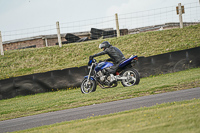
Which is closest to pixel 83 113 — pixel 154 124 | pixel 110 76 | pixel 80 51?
pixel 154 124

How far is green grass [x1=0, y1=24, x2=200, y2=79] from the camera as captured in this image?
21.1 meters

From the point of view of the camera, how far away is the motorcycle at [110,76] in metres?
11.1

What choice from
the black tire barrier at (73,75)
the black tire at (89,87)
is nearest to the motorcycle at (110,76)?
the black tire at (89,87)

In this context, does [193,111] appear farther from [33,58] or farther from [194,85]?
[33,58]

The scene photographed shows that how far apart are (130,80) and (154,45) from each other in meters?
11.0

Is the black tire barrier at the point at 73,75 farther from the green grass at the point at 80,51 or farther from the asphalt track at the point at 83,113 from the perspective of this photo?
the asphalt track at the point at 83,113

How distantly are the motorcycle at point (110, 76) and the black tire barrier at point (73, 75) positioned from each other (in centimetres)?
322

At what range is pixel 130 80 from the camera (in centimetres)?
1121

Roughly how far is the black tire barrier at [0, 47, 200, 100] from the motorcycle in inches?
127

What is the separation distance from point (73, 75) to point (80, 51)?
8.96 meters

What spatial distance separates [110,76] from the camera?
38.0 ft

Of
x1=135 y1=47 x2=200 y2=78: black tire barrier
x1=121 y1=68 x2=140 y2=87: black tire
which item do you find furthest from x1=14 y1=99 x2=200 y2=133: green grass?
x1=135 y1=47 x2=200 y2=78: black tire barrier

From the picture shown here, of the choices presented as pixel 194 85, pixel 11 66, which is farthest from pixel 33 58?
pixel 194 85

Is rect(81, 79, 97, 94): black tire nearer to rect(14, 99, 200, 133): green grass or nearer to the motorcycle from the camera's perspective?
the motorcycle
